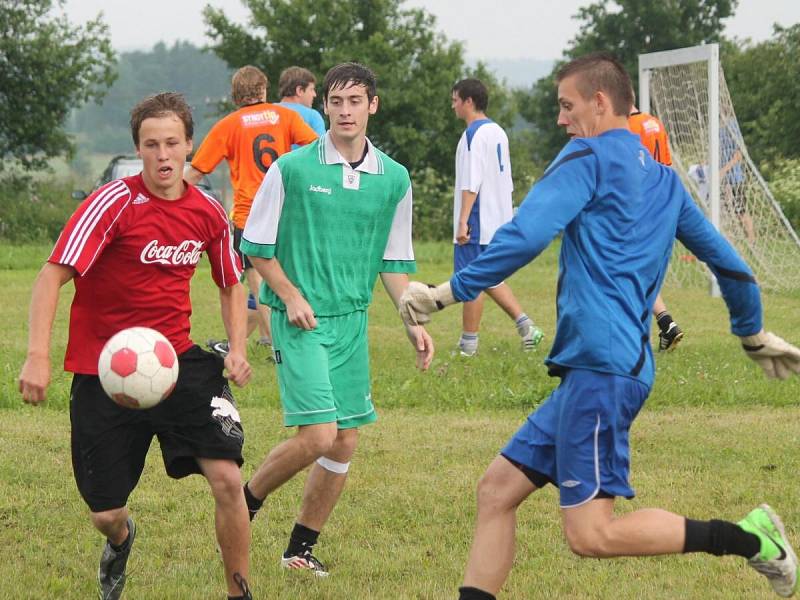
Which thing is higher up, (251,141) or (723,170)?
(251,141)

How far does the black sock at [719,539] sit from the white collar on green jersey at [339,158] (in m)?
2.12

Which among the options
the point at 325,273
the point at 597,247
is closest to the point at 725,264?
the point at 597,247

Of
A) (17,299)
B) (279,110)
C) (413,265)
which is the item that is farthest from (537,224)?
(17,299)

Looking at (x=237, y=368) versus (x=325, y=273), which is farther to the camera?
(x=325, y=273)

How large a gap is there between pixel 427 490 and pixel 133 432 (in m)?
2.31

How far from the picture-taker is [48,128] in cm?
2784

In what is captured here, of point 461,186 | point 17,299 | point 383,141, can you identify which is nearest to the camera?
point 461,186

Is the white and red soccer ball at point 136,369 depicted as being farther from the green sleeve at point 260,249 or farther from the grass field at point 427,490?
the grass field at point 427,490

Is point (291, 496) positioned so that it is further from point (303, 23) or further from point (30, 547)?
point (303, 23)

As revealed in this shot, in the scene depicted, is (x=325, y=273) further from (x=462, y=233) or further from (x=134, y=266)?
(x=462, y=233)

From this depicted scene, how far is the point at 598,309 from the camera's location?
403cm

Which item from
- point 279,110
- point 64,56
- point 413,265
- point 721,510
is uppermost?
point 64,56

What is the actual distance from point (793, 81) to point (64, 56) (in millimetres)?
17500

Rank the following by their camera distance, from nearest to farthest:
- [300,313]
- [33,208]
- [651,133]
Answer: [300,313] → [651,133] → [33,208]
